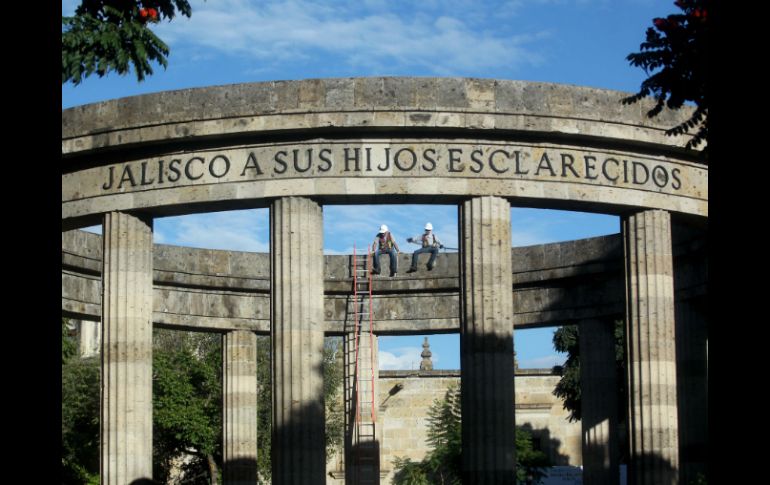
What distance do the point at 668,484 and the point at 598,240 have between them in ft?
34.4

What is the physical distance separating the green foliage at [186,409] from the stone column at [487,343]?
91.2 ft

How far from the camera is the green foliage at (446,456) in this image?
48.6 m

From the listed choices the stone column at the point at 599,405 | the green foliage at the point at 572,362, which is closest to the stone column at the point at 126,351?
the stone column at the point at 599,405

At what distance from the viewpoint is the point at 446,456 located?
49219 millimetres

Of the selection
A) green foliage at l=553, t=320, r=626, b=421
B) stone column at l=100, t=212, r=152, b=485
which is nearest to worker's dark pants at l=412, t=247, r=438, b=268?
stone column at l=100, t=212, r=152, b=485

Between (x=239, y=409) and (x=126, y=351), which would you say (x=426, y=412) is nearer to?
(x=239, y=409)

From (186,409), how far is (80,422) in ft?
15.6

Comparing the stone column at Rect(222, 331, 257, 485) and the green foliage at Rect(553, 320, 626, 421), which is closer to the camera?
the stone column at Rect(222, 331, 257, 485)

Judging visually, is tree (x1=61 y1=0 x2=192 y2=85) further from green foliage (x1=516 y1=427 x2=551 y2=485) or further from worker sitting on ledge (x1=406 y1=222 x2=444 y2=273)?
green foliage (x1=516 y1=427 x2=551 y2=485)

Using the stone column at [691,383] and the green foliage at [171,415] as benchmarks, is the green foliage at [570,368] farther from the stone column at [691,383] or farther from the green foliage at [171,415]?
the stone column at [691,383]

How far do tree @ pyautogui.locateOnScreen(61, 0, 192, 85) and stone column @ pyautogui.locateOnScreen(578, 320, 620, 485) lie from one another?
23.6 meters

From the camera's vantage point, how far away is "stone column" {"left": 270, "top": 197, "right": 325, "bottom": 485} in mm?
25672
